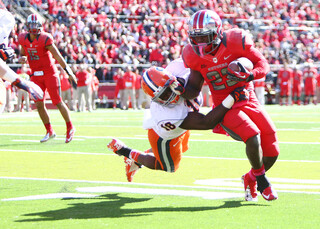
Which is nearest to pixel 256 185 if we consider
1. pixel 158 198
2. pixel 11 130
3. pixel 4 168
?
pixel 158 198

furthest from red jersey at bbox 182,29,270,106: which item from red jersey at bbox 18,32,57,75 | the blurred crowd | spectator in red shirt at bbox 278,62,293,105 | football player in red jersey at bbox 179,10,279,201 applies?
spectator in red shirt at bbox 278,62,293,105

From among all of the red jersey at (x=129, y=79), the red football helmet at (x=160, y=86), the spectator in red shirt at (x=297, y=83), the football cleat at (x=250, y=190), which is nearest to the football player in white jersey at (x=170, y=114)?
the red football helmet at (x=160, y=86)

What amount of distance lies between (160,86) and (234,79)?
60 centimetres

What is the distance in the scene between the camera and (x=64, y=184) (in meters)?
6.21

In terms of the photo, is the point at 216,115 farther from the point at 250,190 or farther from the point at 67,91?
the point at 67,91

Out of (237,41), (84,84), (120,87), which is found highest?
(237,41)

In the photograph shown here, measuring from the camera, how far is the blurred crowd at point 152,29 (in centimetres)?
2645

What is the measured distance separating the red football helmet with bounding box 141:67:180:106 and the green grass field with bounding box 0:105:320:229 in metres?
0.82

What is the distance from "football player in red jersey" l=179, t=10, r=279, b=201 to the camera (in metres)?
5.23

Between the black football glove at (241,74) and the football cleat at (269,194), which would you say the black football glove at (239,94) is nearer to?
the black football glove at (241,74)

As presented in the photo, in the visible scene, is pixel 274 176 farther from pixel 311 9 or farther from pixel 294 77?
pixel 311 9

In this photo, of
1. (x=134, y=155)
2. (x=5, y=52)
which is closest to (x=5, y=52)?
(x=5, y=52)

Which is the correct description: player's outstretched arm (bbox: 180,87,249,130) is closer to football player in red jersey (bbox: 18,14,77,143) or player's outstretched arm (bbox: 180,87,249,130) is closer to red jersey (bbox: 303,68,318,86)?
football player in red jersey (bbox: 18,14,77,143)

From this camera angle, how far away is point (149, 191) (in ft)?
Answer: 19.0
